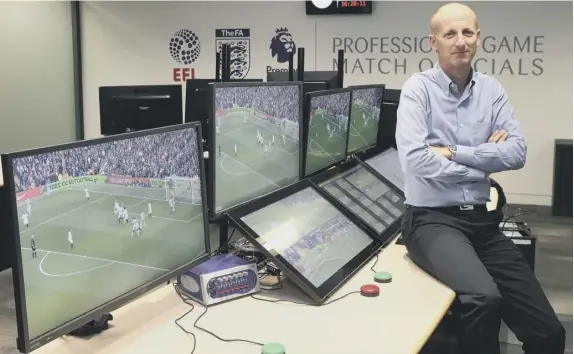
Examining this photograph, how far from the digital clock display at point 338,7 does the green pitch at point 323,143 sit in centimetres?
363

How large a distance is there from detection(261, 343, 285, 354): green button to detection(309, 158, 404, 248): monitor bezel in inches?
35.4

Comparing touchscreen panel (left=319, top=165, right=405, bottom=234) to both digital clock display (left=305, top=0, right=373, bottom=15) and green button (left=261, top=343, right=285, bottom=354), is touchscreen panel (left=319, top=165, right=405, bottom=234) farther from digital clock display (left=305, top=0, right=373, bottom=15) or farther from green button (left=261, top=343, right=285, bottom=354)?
digital clock display (left=305, top=0, right=373, bottom=15)

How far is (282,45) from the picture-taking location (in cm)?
621

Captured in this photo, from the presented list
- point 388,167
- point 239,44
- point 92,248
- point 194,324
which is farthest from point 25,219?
point 239,44

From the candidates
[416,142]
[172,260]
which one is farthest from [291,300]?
[416,142]

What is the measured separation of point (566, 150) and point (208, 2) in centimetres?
385

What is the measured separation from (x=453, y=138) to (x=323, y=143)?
0.50 m

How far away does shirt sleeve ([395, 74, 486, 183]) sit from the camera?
2043 millimetres

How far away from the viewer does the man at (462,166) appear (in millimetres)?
1989

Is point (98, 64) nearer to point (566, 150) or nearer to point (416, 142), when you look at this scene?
point (566, 150)

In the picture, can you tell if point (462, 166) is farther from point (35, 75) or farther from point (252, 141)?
point (35, 75)

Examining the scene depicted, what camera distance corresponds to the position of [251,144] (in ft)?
6.23

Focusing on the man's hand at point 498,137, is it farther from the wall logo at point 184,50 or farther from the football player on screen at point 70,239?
the wall logo at point 184,50

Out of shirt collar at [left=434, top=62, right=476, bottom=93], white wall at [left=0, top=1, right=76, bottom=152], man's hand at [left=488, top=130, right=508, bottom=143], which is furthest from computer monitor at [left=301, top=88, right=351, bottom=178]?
white wall at [left=0, top=1, right=76, bottom=152]
